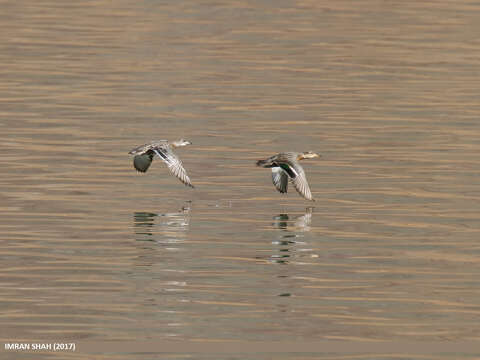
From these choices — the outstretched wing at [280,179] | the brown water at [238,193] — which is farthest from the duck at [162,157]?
the outstretched wing at [280,179]

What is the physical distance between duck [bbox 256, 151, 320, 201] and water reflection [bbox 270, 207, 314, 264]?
0.42 meters

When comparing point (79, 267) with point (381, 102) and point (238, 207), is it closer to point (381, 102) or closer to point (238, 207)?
point (238, 207)

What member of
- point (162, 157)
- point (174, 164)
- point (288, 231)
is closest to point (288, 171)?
point (174, 164)

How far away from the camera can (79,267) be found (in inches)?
734

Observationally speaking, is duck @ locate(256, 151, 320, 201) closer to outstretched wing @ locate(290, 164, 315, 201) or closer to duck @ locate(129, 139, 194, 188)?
outstretched wing @ locate(290, 164, 315, 201)

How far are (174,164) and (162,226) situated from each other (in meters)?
2.23

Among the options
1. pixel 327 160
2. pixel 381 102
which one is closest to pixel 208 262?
pixel 327 160

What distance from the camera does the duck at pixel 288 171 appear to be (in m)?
22.9

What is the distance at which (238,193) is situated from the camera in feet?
81.5

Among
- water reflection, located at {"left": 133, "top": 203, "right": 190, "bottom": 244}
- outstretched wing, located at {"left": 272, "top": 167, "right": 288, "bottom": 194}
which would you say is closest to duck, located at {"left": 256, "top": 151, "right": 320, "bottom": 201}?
outstretched wing, located at {"left": 272, "top": 167, "right": 288, "bottom": 194}

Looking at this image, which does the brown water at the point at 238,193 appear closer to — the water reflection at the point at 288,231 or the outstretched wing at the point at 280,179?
the water reflection at the point at 288,231

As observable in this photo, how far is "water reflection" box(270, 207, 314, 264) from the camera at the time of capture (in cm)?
1961

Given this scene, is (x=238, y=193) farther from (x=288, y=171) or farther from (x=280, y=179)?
(x=288, y=171)

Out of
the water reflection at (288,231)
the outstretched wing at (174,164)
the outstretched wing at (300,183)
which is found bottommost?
the water reflection at (288,231)
